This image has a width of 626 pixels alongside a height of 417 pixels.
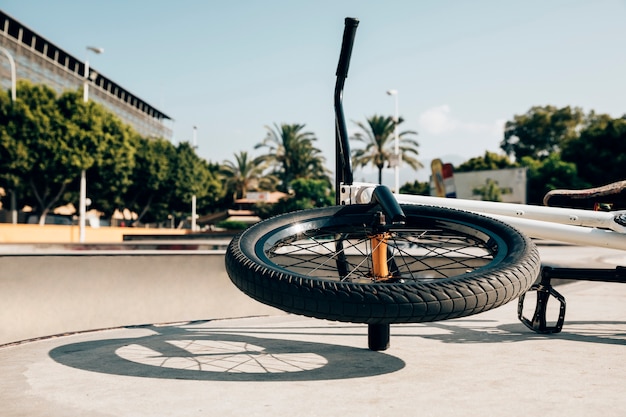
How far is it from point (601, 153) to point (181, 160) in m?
37.2

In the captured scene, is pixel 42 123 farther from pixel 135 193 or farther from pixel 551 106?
pixel 551 106

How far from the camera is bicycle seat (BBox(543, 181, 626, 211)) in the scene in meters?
5.24

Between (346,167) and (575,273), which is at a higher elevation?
(346,167)

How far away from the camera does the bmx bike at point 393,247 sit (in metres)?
3.13

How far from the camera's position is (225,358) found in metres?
4.43

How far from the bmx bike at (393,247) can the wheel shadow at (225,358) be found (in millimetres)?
438

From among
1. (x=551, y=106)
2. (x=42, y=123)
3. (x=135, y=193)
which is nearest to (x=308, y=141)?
(x=135, y=193)

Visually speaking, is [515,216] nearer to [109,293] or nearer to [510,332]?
[510,332]

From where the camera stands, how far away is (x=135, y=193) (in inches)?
2026

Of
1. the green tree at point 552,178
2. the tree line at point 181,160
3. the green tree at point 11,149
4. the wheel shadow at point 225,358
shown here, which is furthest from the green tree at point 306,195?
the wheel shadow at point 225,358

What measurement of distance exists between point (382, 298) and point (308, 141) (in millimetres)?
57664

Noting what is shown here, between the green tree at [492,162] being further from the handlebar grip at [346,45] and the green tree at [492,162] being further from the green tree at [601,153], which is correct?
the handlebar grip at [346,45]

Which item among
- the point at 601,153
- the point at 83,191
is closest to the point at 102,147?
the point at 83,191

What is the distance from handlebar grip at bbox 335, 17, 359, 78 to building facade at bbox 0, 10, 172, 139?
35051mm
